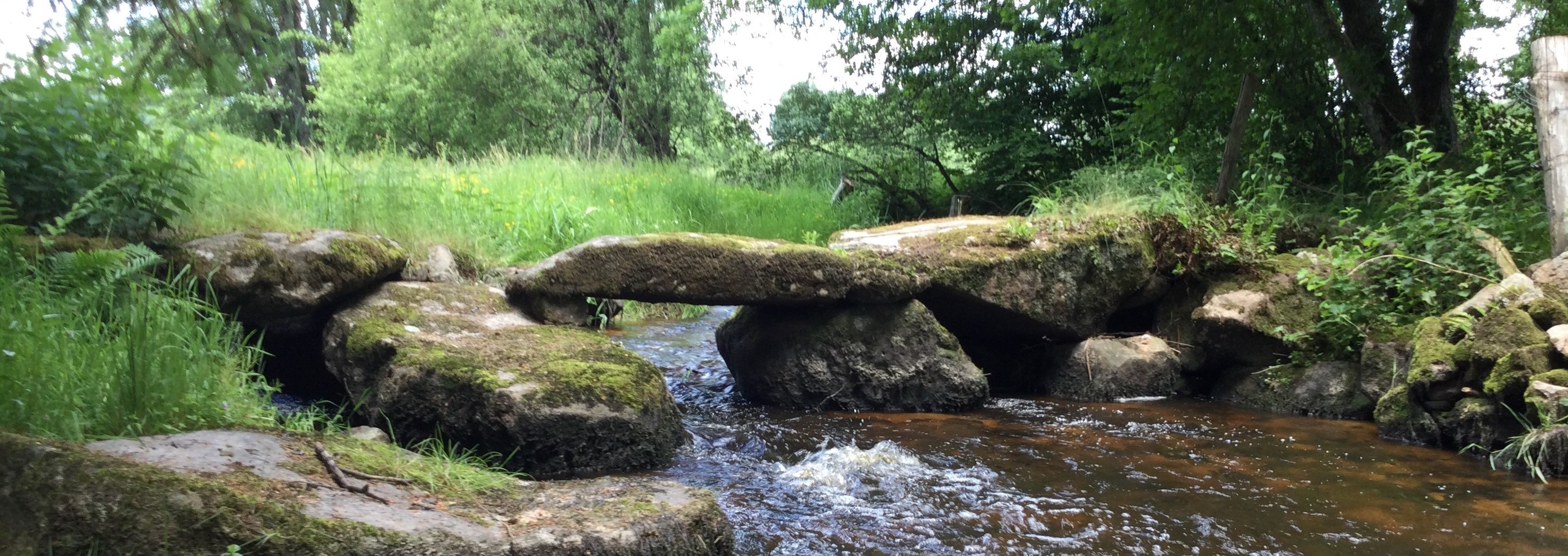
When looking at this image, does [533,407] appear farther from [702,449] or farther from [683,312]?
[683,312]

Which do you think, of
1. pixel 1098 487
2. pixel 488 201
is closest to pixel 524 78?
pixel 488 201

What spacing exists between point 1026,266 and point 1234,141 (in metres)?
2.78

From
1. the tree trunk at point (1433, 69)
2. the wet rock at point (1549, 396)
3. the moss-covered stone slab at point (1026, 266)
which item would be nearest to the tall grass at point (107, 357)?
the moss-covered stone slab at point (1026, 266)

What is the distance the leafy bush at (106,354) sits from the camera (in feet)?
9.55

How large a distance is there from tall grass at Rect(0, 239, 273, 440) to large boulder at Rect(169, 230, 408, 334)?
542 mm

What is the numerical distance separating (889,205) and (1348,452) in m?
9.37

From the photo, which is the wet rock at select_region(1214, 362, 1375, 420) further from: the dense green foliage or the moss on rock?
the dense green foliage

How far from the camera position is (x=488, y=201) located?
8297mm

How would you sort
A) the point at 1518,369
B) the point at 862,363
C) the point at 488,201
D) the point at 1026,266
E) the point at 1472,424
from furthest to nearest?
the point at 488,201 → the point at 1026,266 → the point at 862,363 → the point at 1472,424 → the point at 1518,369

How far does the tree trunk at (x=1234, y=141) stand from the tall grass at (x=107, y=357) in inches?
290

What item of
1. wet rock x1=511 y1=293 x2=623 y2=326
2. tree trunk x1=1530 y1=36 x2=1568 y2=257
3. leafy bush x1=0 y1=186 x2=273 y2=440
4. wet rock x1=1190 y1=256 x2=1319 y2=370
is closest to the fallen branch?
leafy bush x1=0 y1=186 x2=273 y2=440

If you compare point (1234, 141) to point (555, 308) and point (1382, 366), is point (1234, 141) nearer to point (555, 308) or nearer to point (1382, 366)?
point (1382, 366)

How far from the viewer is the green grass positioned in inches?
227

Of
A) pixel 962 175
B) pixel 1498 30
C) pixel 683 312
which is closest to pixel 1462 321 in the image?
pixel 683 312
